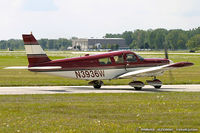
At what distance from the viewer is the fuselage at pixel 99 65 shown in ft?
83.8

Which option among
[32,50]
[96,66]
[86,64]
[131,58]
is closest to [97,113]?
[86,64]

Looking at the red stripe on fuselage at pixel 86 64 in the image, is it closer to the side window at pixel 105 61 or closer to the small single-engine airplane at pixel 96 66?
the small single-engine airplane at pixel 96 66

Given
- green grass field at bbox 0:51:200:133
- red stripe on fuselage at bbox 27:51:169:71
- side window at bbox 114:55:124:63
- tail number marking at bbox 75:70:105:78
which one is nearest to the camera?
green grass field at bbox 0:51:200:133

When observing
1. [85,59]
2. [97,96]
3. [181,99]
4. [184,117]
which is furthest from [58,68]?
[184,117]

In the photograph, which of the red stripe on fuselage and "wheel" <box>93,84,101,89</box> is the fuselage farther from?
"wheel" <box>93,84,101,89</box>

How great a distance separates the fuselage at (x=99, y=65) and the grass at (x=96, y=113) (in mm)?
3966

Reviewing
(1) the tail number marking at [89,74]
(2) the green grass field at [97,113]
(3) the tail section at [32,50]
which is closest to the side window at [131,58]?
(1) the tail number marking at [89,74]

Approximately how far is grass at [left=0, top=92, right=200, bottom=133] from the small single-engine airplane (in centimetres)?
378

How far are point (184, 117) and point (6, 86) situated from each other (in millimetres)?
16668

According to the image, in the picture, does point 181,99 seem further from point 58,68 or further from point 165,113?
point 58,68

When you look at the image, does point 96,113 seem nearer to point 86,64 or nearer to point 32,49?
point 86,64

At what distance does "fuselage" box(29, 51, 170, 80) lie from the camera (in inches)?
1005

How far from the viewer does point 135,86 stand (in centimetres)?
2603

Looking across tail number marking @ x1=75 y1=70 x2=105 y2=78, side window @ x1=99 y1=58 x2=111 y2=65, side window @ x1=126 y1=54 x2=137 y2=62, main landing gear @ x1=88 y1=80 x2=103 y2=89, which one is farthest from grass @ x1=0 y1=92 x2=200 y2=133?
main landing gear @ x1=88 y1=80 x2=103 y2=89
